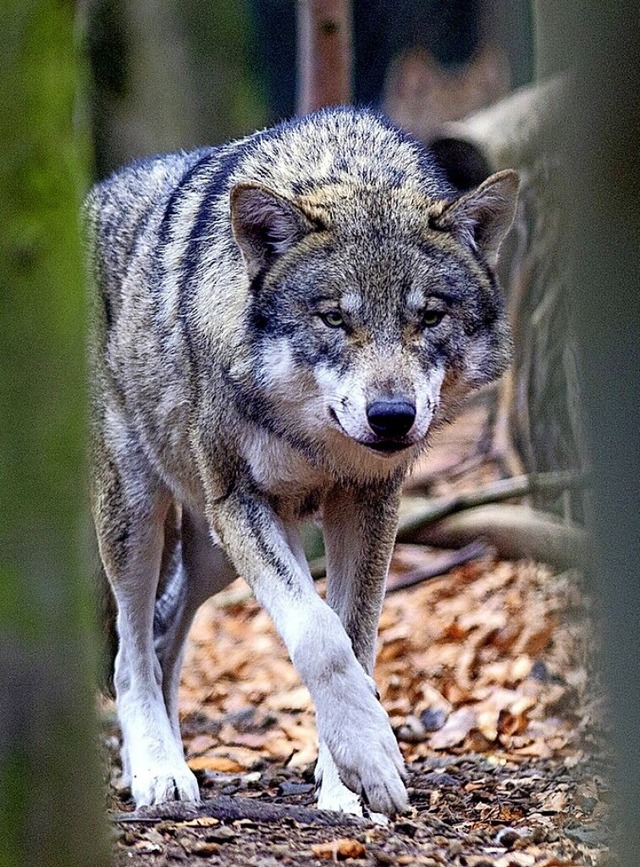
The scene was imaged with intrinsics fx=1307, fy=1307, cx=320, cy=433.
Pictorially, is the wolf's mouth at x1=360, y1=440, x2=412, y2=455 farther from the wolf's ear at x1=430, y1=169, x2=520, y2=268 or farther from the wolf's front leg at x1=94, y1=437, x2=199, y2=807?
the wolf's front leg at x1=94, y1=437, x2=199, y2=807

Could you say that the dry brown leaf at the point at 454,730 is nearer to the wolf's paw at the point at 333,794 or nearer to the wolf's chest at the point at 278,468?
the wolf's paw at the point at 333,794

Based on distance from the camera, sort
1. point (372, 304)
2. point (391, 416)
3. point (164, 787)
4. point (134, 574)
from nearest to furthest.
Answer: point (391, 416) < point (372, 304) < point (164, 787) < point (134, 574)

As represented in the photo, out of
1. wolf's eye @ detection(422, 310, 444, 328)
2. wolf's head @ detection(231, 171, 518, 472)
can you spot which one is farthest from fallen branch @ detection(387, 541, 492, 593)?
wolf's eye @ detection(422, 310, 444, 328)

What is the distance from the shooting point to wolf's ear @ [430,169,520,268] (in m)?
4.87

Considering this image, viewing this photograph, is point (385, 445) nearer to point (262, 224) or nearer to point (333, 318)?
point (333, 318)

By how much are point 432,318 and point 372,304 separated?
0.80 ft

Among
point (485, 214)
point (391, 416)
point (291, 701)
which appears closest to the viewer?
point (391, 416)

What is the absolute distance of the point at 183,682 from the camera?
827 centimetres

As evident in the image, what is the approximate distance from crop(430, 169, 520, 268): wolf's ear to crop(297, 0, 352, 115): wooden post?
4135mm

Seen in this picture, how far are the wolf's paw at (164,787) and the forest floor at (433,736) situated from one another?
95 mm

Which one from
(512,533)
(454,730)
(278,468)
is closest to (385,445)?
(278,468)

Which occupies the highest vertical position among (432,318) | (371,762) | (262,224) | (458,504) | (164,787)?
(262,224)

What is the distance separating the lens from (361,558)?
5.18m

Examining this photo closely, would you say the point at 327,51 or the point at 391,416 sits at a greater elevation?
the point at 327,51
